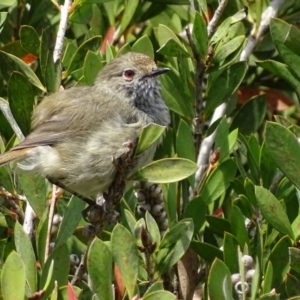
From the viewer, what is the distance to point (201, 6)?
3824 millimetres

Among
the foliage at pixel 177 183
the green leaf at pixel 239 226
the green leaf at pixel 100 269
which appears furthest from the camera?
the green leaf at pixel 239 226

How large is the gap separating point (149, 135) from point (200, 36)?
750 millimetres

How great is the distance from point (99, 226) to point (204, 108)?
0.89m

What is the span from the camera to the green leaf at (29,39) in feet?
13.0

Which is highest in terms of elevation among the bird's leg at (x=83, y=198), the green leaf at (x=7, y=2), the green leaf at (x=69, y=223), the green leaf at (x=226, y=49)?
the green leaf at (x=7, y=2)

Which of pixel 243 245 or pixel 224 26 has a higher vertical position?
pixel 224 26

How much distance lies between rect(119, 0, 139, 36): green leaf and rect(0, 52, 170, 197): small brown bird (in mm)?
183

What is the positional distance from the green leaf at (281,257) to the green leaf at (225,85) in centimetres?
107

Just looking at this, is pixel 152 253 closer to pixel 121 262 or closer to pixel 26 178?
pixel 121 262

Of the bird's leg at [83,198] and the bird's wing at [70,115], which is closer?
the bird's leg at [83,198]

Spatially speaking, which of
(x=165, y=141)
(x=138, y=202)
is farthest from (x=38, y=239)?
(x=165, y=141)

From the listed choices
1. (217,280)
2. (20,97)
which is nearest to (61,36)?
(20,97)

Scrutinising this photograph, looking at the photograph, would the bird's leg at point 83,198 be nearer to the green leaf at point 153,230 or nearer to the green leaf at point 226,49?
the green leaf at point 153,230

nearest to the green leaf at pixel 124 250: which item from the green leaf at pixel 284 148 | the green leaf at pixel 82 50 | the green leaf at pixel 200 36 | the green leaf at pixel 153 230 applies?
the green leaf at pixel 153 230
